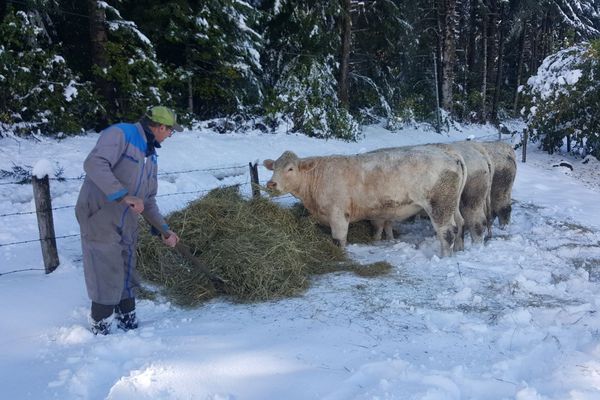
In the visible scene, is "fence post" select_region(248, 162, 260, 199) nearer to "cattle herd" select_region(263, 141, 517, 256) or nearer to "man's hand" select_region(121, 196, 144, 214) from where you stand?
"cattle herd" select_region(263, 141, 517, 256)

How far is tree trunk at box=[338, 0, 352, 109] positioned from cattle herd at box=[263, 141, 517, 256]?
9.95 metres

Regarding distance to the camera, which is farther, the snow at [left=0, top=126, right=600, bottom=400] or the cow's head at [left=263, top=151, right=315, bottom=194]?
the cow's head at [left=263, top=151, right=315, bottom=194]

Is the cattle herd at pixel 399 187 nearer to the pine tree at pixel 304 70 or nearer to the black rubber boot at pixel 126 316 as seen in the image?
the black rubber boot at pixel 126 316

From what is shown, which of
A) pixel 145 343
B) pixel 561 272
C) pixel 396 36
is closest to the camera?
pixel 145 343

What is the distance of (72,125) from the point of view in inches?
413

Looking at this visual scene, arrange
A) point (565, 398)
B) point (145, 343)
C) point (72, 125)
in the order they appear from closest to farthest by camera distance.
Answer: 1. point (565, 398)
2. point (145, 343)
3. point (72, 125)

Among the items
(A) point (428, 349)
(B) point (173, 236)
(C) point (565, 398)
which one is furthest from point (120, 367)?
(C) point (565, 398)

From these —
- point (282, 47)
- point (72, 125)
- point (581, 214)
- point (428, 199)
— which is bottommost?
point (581, 214)

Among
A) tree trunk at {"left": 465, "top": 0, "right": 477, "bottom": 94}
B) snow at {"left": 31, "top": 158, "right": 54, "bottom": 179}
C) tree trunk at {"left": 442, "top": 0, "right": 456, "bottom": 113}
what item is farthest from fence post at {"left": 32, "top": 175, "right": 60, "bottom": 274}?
tree trunk at {"left": 465, "top": 0, "right": 477, "bottom": 94}

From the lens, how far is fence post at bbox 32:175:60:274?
5008 millimetres

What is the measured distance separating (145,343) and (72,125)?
26.2 feet

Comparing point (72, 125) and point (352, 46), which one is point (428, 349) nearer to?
point (72, 125)

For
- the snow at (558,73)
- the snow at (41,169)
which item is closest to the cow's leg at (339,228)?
the snow at (41,169)

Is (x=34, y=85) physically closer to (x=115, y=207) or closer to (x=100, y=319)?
(x=115, y=207)
